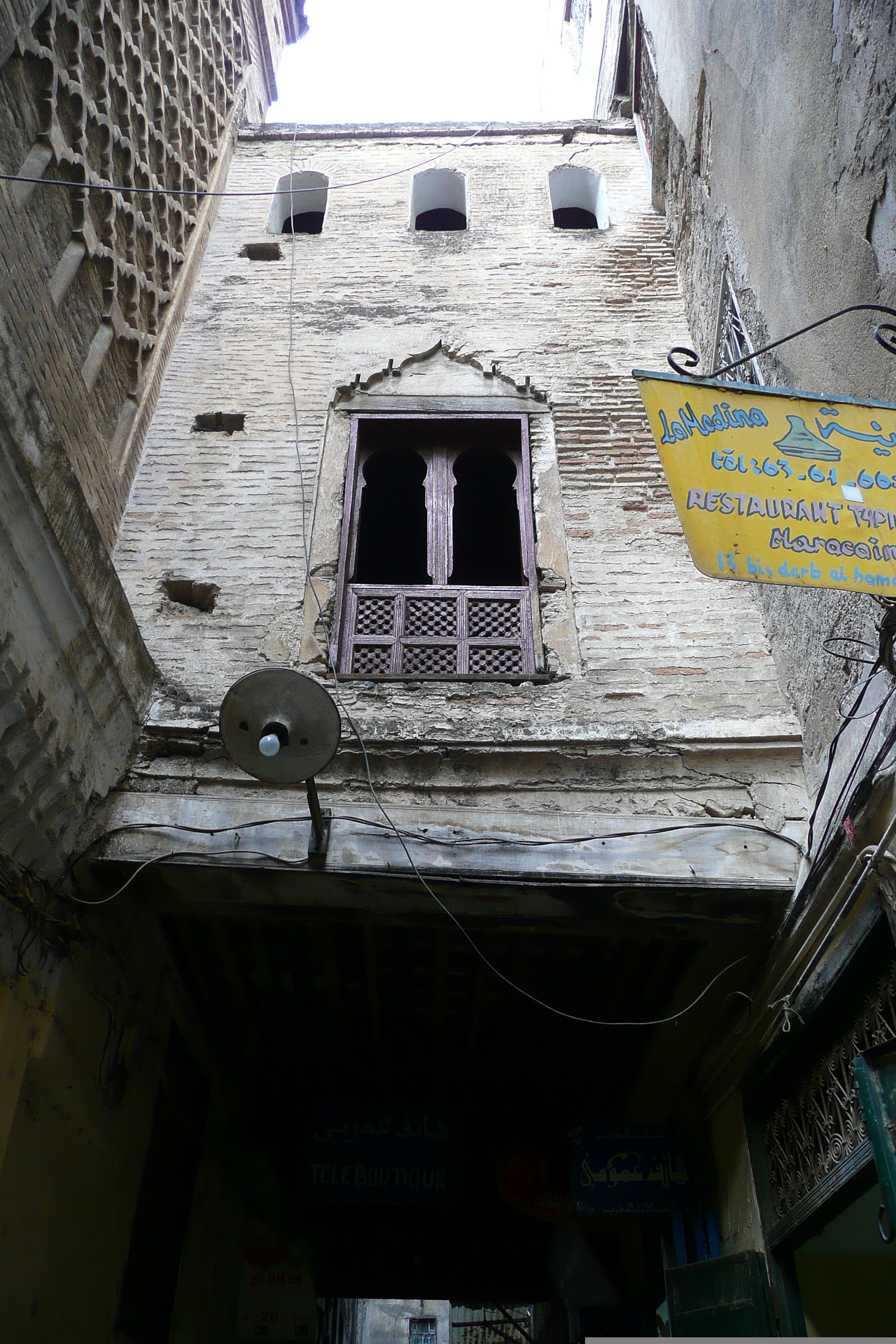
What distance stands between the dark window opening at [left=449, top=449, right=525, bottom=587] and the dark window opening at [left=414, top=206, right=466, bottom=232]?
324 centimetres

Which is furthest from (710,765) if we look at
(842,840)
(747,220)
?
(747,220)

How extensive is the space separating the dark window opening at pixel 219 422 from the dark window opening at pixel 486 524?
64.2 inches

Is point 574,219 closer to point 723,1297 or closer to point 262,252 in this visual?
point 262,252

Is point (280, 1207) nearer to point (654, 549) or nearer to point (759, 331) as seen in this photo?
point (654, 549)

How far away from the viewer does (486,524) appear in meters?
8.00

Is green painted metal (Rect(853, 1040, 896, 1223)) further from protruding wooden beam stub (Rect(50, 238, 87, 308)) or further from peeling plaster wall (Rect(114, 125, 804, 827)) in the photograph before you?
protruding wooden beam stub (Rect(50, 238, 87, 308))

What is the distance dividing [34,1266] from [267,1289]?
2.95 meters

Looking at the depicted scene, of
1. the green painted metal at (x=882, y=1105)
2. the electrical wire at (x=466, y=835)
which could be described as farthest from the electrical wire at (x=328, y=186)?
the green painted metal at (x=882, y=1105)

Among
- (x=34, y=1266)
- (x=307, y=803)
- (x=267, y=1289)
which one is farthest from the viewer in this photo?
(x=267, y=1289)

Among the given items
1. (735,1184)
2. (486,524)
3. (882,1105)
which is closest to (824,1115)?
(882,1105)

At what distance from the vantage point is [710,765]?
171 inches

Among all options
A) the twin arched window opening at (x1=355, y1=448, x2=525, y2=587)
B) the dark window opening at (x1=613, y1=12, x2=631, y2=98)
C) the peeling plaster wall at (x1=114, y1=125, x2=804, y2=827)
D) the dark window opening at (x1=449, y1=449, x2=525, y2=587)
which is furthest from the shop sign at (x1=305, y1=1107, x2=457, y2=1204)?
the dark window opening at (x1=613, y1=12, x2=631, y2=98)

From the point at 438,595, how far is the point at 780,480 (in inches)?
100

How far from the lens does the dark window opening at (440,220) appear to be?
30.2ft
